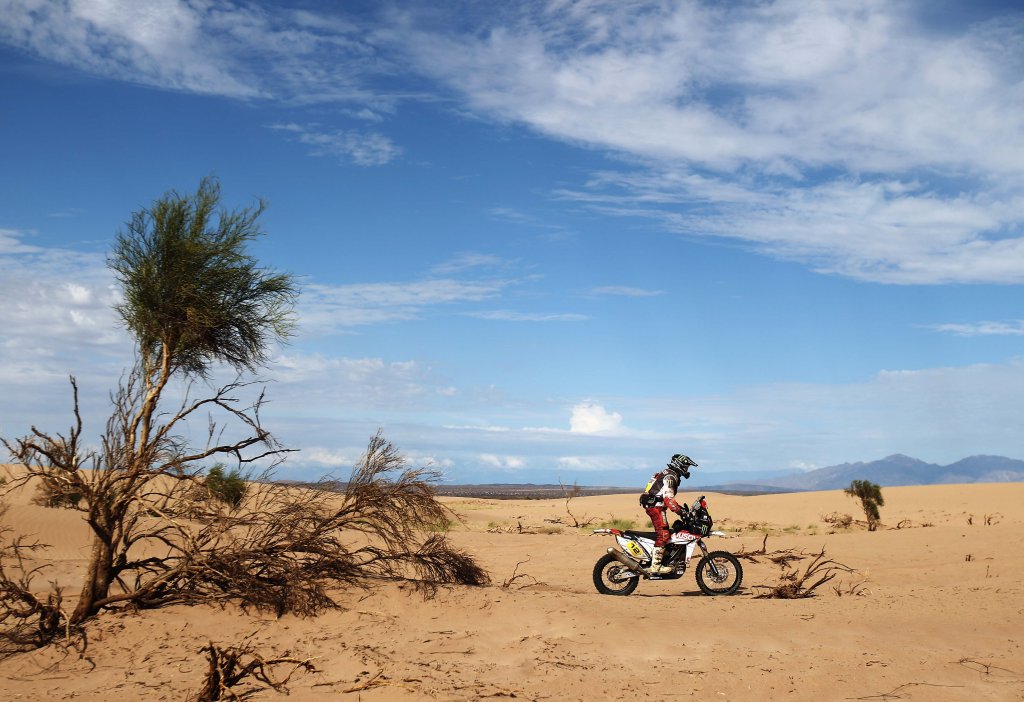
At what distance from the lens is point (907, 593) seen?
12719mm

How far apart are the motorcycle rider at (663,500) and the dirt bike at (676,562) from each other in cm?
7

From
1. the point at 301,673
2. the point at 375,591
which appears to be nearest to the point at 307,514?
the point at 375,591

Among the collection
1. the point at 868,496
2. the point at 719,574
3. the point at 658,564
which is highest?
the point at 868,496

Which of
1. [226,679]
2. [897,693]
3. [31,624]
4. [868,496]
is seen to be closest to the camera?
[226,679]

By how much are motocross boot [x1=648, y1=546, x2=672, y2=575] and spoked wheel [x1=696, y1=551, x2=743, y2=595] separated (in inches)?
20.4

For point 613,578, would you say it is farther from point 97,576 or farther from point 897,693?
point 97,576

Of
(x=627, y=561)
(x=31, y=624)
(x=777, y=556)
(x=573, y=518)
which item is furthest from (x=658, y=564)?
(x=573, y=518)

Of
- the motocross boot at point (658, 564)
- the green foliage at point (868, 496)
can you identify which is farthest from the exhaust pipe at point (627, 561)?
the green foliage at point (868, 496)

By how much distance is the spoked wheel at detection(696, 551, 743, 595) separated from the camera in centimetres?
1277

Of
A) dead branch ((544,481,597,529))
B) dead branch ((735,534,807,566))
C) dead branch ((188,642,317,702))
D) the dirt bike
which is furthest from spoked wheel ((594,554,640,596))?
dead branch ((544,481,597,529))

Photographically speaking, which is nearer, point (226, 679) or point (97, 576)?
point (226, 679)

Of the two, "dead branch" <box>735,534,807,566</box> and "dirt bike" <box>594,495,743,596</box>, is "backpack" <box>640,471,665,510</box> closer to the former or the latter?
"dirt bike" <box>594,495,743,596</box>

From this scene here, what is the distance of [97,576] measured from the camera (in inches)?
410

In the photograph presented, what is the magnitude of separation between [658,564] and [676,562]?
278mm
